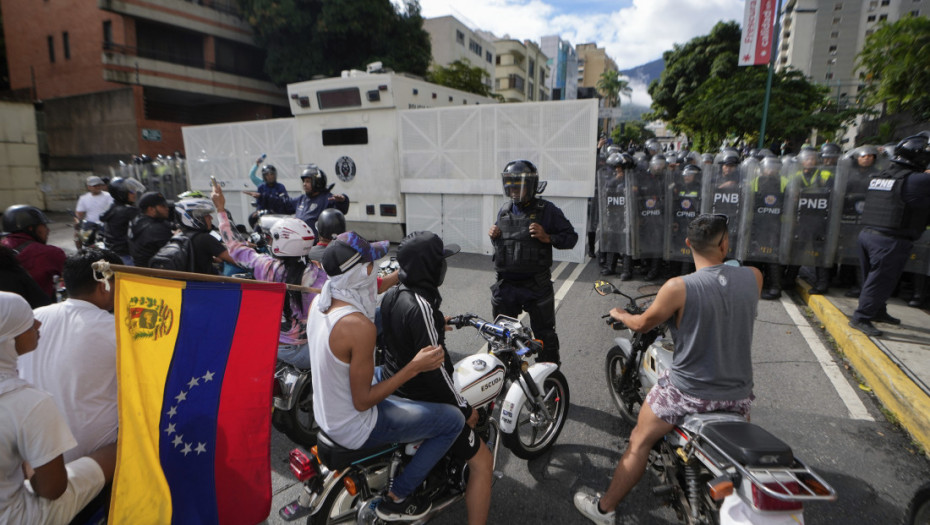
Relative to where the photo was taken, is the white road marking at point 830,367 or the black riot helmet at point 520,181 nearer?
the white road marking at point 830,367

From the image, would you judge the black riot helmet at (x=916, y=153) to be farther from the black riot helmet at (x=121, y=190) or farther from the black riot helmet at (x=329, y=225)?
the black riot helmet at (x=121, y=190)

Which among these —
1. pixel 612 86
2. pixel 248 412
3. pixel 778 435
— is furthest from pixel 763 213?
pixel 612 86

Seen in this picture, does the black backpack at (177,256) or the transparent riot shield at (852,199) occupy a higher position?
the transparent riot shield at (852,199)

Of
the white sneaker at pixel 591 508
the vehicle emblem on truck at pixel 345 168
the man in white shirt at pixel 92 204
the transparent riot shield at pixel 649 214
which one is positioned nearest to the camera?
the white sneaker at pixel 591 508

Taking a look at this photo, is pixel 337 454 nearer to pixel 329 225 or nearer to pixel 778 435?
pixel 329 225

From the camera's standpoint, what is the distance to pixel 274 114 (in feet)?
108

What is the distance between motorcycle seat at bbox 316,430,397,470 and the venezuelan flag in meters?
0.33

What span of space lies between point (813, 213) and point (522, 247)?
5358mm

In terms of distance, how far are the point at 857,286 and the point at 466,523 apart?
6903mm

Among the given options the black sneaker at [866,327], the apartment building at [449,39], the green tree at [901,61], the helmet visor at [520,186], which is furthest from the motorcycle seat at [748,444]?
the apartment building at [449,39]

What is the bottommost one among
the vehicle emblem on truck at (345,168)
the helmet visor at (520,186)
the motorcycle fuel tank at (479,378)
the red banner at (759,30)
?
the motorcycle fuel tank at (479,378)

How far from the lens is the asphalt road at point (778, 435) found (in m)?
2.98

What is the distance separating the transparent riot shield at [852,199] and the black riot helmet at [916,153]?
5.00 feet

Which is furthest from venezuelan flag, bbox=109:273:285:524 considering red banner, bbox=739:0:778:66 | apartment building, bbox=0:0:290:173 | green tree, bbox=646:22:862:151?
apartment building, bbox=0:0:290:173
